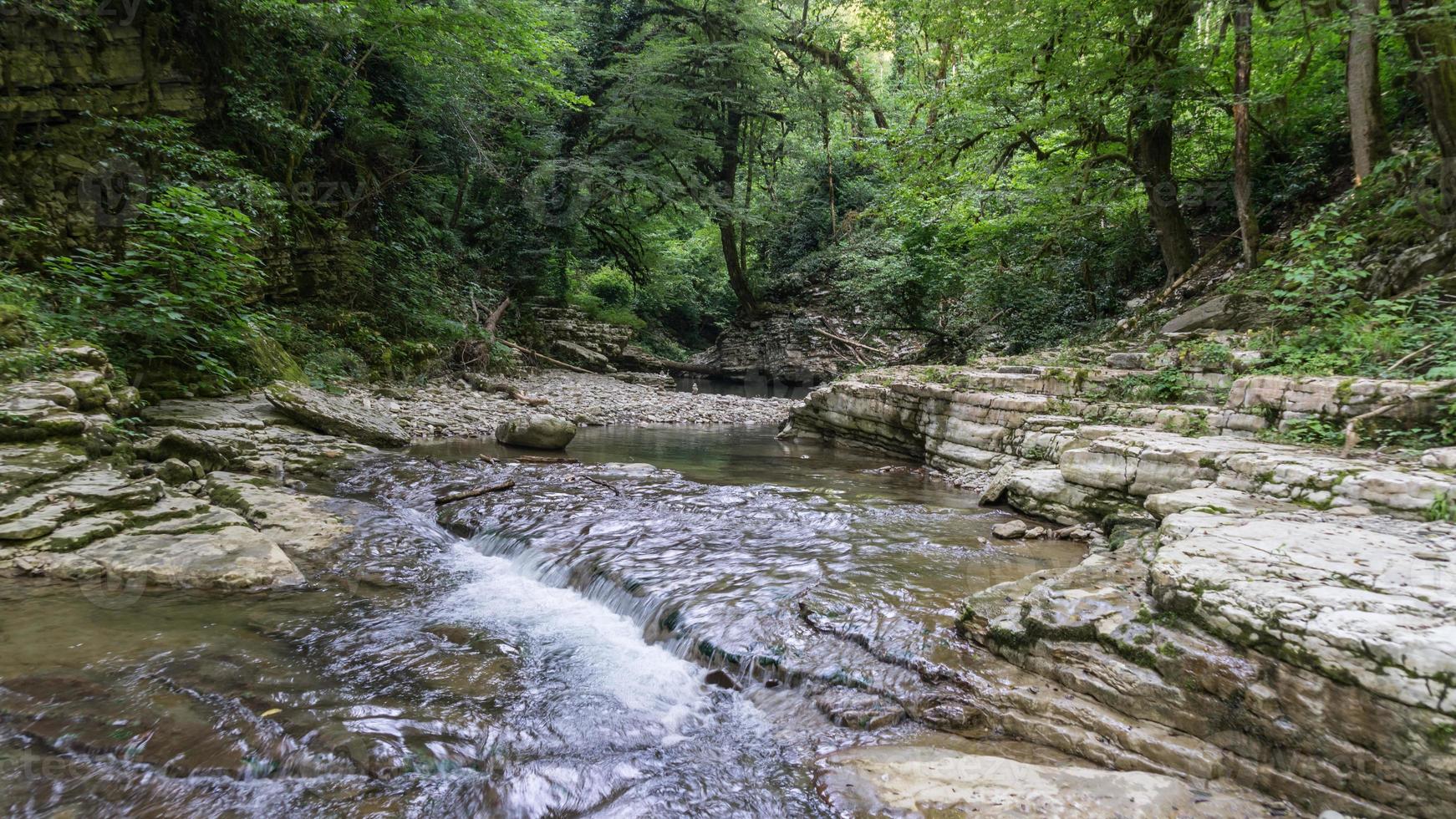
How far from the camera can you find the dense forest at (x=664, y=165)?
729 centimetres

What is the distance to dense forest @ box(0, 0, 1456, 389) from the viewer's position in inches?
287

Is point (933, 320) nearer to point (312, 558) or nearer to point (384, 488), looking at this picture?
point (384, 488)

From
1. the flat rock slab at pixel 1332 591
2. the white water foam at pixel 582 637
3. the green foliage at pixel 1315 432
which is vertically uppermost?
the green foliage at pixel 1315 432

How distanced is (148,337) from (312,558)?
15.4 ft

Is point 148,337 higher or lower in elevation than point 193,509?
higher

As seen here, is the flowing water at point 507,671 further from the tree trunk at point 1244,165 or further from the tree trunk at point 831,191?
the tree trunk at point 831,191

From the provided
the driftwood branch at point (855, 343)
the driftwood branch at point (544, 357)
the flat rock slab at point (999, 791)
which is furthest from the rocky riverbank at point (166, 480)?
the driftwood branch at point (855, 343)

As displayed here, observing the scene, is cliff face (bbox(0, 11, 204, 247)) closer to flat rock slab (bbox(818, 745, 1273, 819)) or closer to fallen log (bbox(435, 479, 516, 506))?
fallen log (bbox(435, 479, 516, 506))

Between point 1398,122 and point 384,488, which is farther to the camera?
point 1398,122

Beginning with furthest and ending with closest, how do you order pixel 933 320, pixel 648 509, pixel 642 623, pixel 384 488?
pixel 933 320 → pixel 384 488 → pixel 648 509 → pixel 642 623

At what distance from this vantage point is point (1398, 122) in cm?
907

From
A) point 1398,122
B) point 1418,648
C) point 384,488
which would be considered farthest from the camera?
point 1398,122

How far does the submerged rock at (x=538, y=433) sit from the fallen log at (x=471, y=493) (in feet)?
9.25

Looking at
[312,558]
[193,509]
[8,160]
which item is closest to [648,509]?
[312,558]
